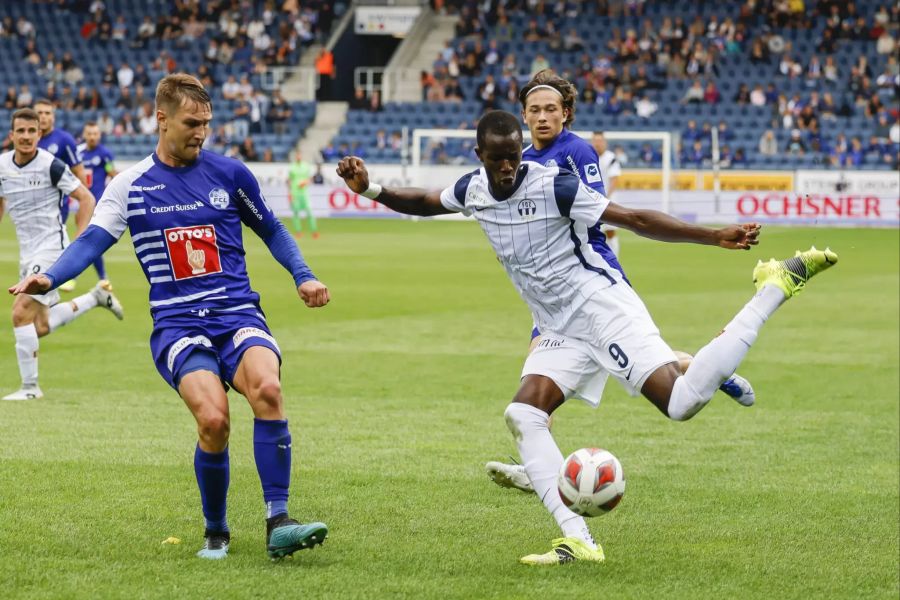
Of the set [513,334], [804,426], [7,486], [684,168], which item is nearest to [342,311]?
[513,334]

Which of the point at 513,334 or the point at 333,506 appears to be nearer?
the point at 333,506

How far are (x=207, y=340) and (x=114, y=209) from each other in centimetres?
75

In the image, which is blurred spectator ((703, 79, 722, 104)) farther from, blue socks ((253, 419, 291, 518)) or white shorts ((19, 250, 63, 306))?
blue socks ((253, 419, 291, 518))

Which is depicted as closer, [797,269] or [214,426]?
[214,426]

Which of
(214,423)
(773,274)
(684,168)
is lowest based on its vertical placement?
(684,168)

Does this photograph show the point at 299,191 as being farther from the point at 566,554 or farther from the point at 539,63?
the point at 566,554

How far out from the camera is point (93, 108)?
43.7 meters

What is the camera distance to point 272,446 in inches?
232

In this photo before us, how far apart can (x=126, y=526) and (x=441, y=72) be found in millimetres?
38086

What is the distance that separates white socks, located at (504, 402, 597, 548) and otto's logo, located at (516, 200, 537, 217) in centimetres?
89

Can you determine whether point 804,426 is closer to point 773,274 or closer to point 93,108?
point 773,274


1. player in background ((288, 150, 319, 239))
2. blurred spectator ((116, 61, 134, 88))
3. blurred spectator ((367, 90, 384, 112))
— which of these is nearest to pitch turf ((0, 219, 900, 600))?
player in background ((288, 150, 319, 239))

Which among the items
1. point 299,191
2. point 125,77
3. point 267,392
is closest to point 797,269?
point 267,392

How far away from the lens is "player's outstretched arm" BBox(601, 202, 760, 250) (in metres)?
5.68
